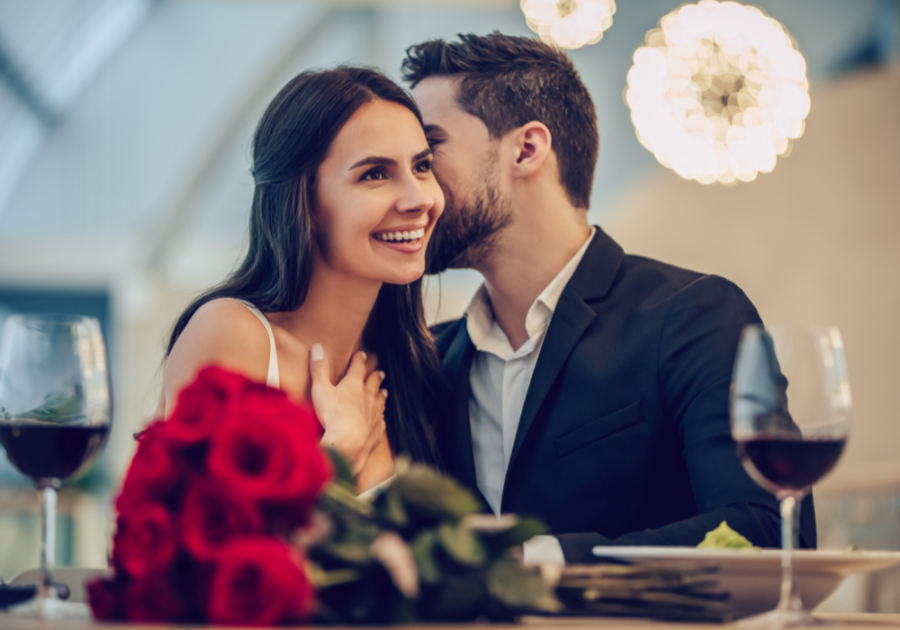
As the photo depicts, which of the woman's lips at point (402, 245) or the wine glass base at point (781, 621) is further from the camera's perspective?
the woman's lips at point (402, 245)

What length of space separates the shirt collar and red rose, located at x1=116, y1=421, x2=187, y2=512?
4.79 ft

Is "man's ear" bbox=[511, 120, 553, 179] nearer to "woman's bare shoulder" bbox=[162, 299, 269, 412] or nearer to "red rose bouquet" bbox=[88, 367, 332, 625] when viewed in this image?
"woman's bare shoulder" bbox=[162, 299, 269, 412]

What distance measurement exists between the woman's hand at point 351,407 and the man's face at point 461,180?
46 cm

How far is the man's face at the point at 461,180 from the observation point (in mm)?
2299

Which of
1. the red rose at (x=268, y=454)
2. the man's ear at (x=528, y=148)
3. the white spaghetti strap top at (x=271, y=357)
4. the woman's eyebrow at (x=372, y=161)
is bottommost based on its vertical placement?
the red rose at (x=268, y=454)

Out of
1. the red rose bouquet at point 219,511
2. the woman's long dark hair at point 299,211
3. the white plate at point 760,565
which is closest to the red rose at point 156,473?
the red rose bouquet at point 219,511

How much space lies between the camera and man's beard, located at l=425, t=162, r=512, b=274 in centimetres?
229

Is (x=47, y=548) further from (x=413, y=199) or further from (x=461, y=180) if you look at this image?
(x=461, y=180)

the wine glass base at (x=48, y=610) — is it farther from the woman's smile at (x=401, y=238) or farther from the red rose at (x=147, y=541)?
the woman's smile at (x=401, y=238)

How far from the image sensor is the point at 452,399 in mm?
2154

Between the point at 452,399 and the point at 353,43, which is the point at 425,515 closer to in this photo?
the point at 452,399

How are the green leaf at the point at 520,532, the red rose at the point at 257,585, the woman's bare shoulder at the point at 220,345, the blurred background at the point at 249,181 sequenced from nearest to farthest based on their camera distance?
the red rose at the point at 257,585, the green leaf at the point at 520,532, the woman's bare shoulder at the point at 220,345, the blurred background at the point at 249,181

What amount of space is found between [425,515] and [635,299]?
1372mm

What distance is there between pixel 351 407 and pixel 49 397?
952mm
